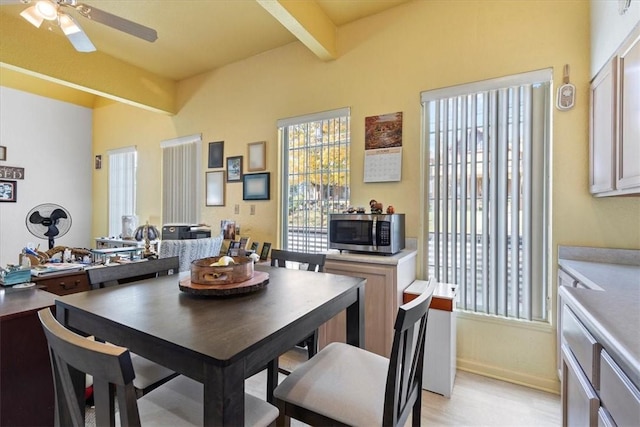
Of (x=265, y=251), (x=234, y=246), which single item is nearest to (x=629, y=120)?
(x=265, y=251)

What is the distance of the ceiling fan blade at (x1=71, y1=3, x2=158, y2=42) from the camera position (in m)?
1.90

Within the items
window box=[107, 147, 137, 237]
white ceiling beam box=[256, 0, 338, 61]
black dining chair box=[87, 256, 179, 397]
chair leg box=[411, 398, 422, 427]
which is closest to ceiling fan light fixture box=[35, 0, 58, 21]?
white ceiling beam box=[256, 0, 338, 61]

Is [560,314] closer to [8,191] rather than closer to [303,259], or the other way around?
[303,259]

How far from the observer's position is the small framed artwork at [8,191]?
4.14 m

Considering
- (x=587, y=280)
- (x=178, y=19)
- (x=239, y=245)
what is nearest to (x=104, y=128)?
(x=178, y=19)

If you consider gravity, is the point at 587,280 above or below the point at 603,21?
below

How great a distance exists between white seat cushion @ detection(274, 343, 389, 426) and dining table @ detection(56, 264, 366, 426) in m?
0.23

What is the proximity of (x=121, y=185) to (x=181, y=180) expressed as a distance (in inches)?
58.5

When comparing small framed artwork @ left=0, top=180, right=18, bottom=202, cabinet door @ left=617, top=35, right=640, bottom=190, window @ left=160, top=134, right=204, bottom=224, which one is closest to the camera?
cabinet door @ left=617, top=35, right=640, bottom=190

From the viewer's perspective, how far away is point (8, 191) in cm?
421

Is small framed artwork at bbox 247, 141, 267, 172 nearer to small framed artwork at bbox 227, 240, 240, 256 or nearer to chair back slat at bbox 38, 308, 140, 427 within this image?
small framed artwork at bbox 227, 240, 240, 256

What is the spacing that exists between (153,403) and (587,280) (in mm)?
1978

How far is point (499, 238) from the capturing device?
2.25 metres

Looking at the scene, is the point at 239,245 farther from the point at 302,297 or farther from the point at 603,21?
the point at 603,21
